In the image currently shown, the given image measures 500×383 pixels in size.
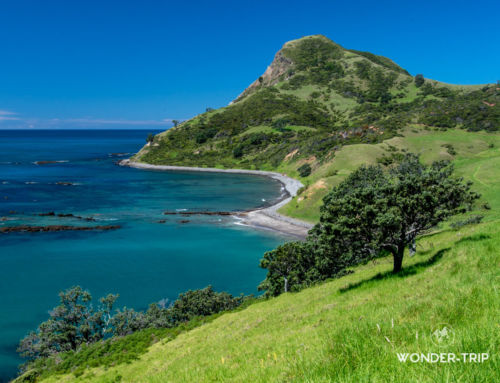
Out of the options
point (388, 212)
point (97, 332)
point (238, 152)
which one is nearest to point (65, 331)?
point (97, 332)

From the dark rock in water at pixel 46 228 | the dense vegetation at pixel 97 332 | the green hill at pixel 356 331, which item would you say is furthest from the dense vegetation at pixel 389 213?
the dark rock in water at pixel 46 228

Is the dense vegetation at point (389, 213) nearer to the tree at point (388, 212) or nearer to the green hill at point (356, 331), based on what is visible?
the tree at point (388, 212)

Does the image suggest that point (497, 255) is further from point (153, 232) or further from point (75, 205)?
point (75, 205)

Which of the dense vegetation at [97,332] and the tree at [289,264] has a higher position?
the tree at [289,264]

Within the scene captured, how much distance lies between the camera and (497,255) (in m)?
12.1

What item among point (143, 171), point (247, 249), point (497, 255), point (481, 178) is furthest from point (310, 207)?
point (143, 171)

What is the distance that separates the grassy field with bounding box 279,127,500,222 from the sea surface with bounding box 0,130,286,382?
16992mm

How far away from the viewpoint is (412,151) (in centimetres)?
11644

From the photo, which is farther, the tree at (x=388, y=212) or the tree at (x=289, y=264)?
the tree at (x=289, y=264)

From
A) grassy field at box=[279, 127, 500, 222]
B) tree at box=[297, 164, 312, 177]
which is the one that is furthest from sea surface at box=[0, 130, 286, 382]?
grassy field at box=[279, 127, 500, 222]

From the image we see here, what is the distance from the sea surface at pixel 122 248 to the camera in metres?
51.0

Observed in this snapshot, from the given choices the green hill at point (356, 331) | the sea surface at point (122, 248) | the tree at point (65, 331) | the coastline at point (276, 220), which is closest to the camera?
the green hill at point (356, 331)

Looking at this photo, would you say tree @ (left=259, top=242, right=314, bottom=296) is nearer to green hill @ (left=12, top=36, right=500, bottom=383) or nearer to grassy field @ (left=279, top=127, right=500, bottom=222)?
green hill @ (left=12, top=36, right=500, bottom=383)

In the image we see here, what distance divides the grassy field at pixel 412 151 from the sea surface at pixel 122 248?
669 inches
